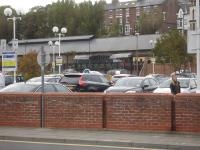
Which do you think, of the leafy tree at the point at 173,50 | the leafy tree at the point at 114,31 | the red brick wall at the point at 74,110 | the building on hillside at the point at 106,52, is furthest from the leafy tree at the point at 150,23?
the red brick wall at the point at 74,110

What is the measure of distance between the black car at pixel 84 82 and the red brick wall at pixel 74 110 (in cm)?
1536

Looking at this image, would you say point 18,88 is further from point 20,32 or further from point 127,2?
point 127,2

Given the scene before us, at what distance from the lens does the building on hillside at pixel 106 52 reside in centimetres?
9094

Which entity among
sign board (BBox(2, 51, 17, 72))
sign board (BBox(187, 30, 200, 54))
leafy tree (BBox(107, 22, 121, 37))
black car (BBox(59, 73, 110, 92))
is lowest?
black car (BBox(59, 73, 110, 92))

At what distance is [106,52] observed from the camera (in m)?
96.6

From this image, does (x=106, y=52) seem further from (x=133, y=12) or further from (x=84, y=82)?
(x=84, y=82)

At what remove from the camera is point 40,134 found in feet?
51.3

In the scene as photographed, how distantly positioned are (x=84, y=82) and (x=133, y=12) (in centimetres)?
11306

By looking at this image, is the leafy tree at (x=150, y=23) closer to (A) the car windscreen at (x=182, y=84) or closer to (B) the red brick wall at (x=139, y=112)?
(A) the car windscreen at (x=182, y=84)

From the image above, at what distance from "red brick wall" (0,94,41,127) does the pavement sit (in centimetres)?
66

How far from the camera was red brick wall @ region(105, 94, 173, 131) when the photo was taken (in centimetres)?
1598

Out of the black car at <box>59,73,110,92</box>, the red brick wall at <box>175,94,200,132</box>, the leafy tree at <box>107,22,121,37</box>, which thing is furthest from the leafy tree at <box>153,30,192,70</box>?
the red brick wall at <box>175,94,200,132</box>

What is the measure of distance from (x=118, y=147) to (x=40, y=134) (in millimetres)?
2961

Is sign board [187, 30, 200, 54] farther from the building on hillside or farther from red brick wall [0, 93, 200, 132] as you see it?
the building on hillside
